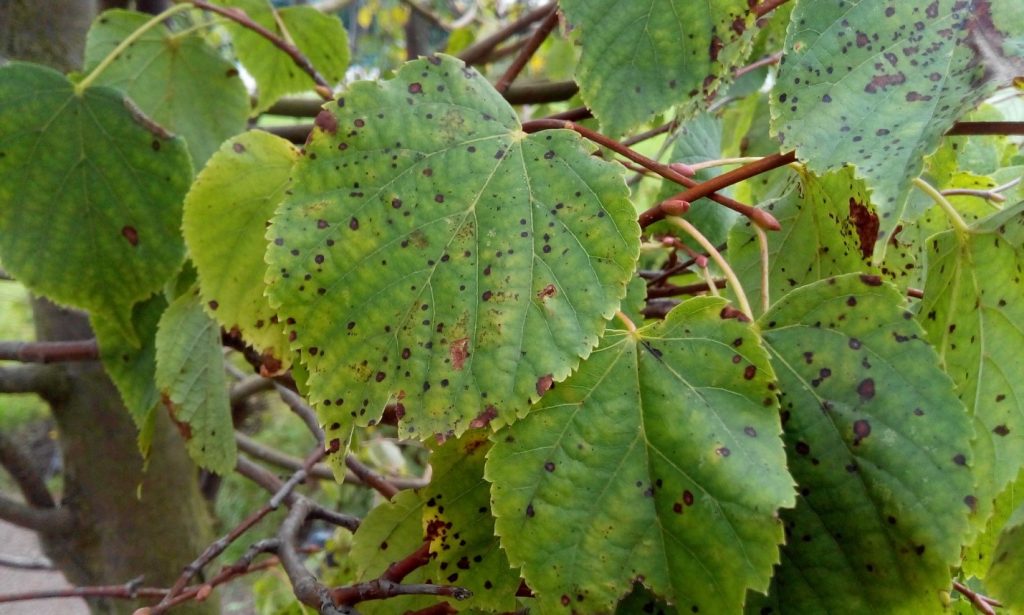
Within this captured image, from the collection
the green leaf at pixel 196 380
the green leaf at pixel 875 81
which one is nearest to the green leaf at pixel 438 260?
the green leaf at pixel 875 81

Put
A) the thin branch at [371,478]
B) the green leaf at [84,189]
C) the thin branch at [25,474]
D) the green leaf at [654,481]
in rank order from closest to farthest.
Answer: the green leaf at [654,481], the green leaf at [84,189], the thin branch at [371,478], the thin branch at [25,474]

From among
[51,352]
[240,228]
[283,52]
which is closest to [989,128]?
[240,228]

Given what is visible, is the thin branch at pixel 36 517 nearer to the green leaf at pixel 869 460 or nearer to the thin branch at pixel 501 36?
the thin branch at pixel 501 36

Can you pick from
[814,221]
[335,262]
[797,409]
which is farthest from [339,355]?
[814,221]

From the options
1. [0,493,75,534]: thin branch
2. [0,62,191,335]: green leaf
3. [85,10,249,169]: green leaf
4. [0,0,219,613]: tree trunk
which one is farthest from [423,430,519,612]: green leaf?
[0,493,75,534]: thin branch

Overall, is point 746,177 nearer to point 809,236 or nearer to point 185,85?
point 809,236
